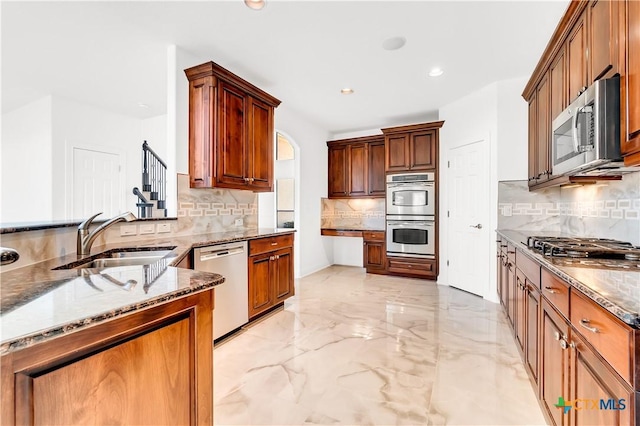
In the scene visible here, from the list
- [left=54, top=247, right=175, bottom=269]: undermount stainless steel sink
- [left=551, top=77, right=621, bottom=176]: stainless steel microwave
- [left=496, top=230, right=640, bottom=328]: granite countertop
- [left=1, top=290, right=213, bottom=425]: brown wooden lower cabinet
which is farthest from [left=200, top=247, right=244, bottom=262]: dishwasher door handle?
[left=551, top=77, right=621, bottom=176]: stainless steel microwave

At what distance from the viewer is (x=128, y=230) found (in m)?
2.33

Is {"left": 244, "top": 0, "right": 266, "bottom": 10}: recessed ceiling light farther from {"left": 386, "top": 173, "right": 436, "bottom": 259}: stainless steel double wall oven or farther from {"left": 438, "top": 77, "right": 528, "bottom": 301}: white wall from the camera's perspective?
{"left": 386, "top": 173, "right": 436, "bottom": 259}: stainless steel double wall oven

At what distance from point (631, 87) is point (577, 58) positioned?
854mm

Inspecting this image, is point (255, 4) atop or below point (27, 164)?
atop

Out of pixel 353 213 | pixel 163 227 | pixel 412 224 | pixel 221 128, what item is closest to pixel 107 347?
pixel 163 227

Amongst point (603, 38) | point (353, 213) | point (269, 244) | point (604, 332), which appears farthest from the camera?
point (353, 213)

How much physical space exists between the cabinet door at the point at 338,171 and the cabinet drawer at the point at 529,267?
366 cm

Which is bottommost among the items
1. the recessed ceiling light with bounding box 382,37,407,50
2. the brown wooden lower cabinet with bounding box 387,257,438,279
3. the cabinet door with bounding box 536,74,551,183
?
the brown wooden lower cabinet with bounding box 387,257,438,279

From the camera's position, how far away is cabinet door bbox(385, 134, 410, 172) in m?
4.82

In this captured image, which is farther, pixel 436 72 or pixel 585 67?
pixel 436 72

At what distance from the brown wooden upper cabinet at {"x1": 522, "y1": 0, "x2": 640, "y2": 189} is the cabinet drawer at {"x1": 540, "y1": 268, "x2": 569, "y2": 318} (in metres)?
0.63

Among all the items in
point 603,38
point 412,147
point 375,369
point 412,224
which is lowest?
point 375,369

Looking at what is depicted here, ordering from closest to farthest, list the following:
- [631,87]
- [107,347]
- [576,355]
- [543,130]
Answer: [107,347] → [576,355] → [631,87] → [543,130]

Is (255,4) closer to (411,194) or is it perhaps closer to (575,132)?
(575,132)
